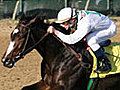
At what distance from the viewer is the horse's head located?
5457 millimetres

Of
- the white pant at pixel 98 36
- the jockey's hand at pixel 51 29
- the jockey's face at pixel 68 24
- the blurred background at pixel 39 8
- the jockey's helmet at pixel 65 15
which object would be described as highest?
the jockey's helmet at pixel 65 15

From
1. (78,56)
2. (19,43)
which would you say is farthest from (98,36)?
(19,43)

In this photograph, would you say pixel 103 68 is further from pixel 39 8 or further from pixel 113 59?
pixel 39 8

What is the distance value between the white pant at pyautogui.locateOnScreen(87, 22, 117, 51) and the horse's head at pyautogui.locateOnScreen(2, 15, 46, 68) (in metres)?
0.86

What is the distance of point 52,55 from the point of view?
5.66 meters

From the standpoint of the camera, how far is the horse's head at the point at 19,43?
17.9 ft

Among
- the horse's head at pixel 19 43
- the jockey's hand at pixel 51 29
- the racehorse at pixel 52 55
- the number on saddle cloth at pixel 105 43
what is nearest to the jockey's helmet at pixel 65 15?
the jockey's hand at pixel 51 29

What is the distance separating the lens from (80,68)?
5.66 meters

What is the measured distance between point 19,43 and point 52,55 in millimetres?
526

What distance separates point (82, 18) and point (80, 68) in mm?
729

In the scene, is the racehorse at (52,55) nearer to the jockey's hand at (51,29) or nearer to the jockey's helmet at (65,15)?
the jockey's hand at (51,29)

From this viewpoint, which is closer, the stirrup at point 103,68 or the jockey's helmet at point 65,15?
the jockey's helmet at point 65,15

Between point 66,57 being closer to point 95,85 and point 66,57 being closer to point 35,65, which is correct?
point 95,85

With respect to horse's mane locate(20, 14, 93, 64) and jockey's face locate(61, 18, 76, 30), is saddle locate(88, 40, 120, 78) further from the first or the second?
jockey's face locate(61, 18, 76, 30)
